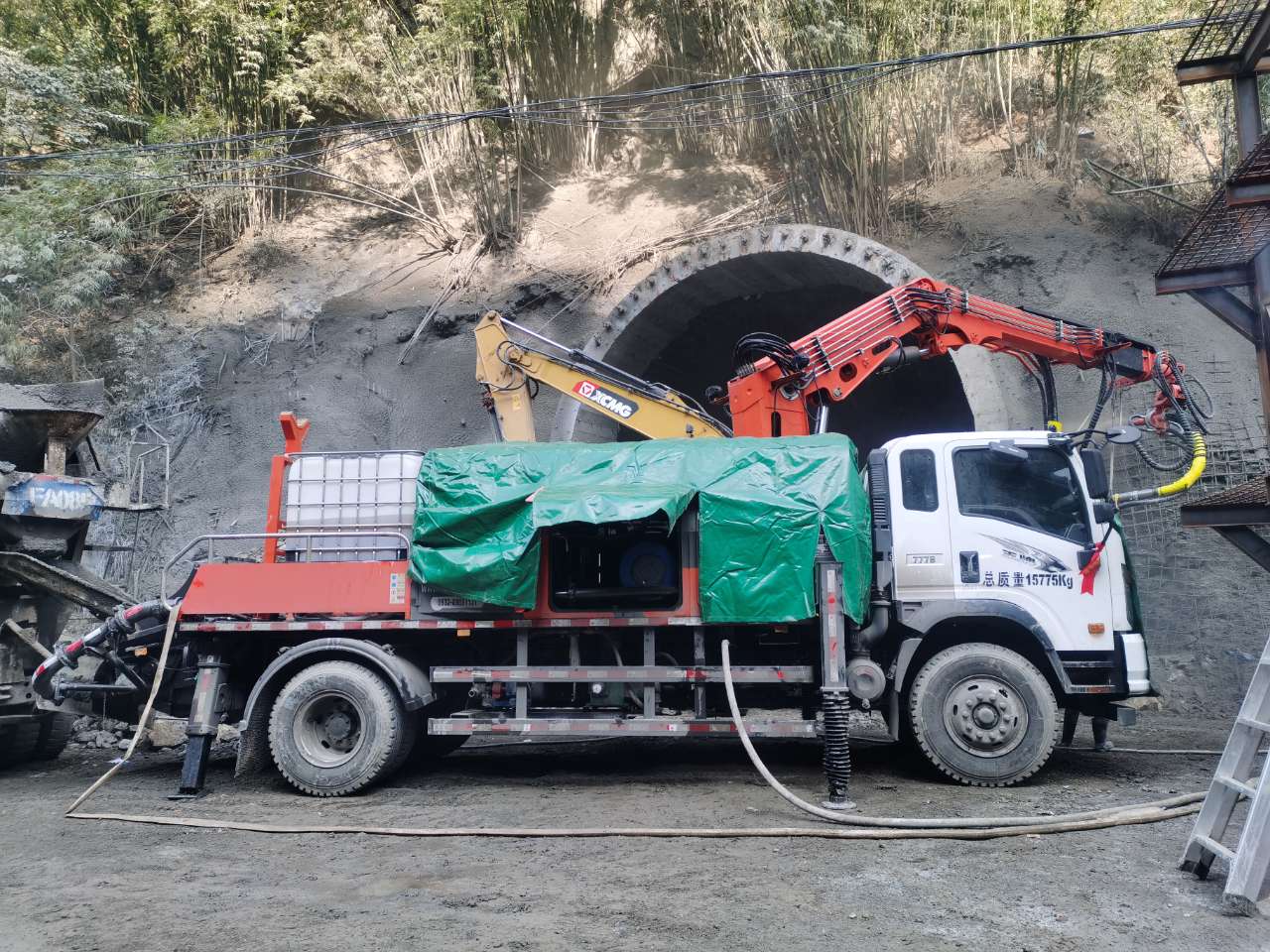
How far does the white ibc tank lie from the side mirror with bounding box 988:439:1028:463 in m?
4.70

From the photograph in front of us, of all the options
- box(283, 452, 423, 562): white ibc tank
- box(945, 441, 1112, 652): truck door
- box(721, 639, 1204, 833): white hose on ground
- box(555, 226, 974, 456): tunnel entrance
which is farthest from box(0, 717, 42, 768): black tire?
box(945, 441, 1112, 652): truck door

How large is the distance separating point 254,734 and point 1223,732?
9.42 metres

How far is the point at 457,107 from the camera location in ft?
59.6

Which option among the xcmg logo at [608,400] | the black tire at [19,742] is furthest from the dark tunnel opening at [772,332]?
the black tire at [19,742]

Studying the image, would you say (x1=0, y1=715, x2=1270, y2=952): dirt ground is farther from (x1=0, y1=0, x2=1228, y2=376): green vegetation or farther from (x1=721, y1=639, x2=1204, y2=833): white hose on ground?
(x1=0, y1=0, x2=1228, y2=376): green vegetation

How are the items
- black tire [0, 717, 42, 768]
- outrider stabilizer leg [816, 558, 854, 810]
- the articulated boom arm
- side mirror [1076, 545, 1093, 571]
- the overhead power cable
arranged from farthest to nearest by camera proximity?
the overhead power cable → the articulated boom arm → black tire [0, 717, 42, 768] → side mirror [1076, 545, 1093, 571] → outrider stabilizer leg [816, 558, 854, 810]

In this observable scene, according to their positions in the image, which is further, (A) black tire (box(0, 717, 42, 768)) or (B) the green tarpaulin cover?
(A) black tire (box(0, 717, 42, 768))

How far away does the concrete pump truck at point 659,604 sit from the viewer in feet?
24.5

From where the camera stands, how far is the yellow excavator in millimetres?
10609

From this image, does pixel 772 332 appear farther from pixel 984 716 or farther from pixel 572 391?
pixel 984 716

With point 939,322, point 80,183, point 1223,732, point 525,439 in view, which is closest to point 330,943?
point 525,439

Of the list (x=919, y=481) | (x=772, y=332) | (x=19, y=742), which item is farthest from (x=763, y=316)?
(x=19, y=742)

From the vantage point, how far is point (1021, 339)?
1036 centimetres

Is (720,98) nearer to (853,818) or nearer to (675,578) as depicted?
(675,578)
